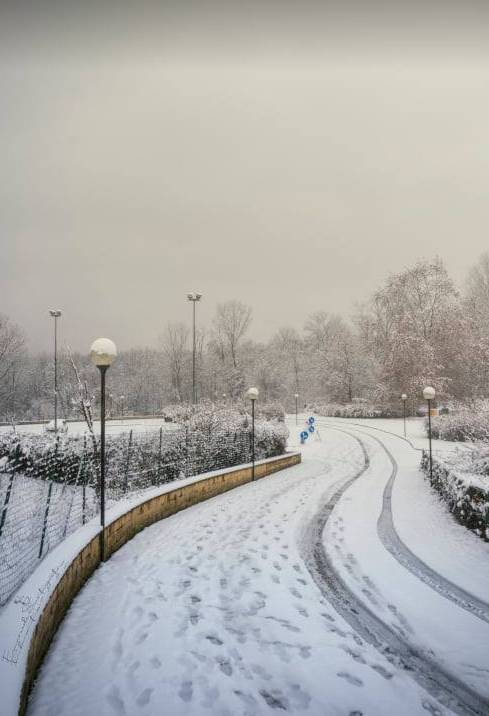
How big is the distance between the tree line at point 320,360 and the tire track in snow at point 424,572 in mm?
10385

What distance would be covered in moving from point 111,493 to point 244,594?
19.3 feet

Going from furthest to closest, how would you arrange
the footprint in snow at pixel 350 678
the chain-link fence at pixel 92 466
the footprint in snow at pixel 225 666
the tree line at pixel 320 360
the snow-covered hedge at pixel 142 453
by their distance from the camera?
the tree line at pixel 320 360 → the snow-covered hedge at pixel 142 453 → the chain-link fence at pixel 92 466 → the footprint in snow at pixel 225 666 → the footprint in snow at pixel 350 678

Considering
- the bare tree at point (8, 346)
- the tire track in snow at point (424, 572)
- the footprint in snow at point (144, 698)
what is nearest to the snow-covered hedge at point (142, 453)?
the footprint in snow at point (144, 698)

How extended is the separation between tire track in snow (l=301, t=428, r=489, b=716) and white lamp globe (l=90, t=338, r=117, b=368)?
15.6ft

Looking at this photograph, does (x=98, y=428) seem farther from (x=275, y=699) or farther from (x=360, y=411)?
(x=275, y=699)

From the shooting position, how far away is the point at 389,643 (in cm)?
440

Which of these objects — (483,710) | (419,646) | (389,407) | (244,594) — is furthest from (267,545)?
(389,407)

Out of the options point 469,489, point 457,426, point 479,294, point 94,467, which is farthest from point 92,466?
point 479,294

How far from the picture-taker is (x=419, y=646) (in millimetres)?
4367

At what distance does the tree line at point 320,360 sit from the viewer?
115 ft

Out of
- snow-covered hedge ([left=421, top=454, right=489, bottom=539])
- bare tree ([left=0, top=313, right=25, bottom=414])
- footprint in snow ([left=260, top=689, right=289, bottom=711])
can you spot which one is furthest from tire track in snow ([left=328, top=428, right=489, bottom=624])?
bare tree ([left=0, top=313, right=25, bottom=414])

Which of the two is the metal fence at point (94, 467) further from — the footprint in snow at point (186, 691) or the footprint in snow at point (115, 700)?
the footprint in snow at point (186, 691)

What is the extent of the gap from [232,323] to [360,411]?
20.0 meters

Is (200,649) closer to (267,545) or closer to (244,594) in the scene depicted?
(244,594)
